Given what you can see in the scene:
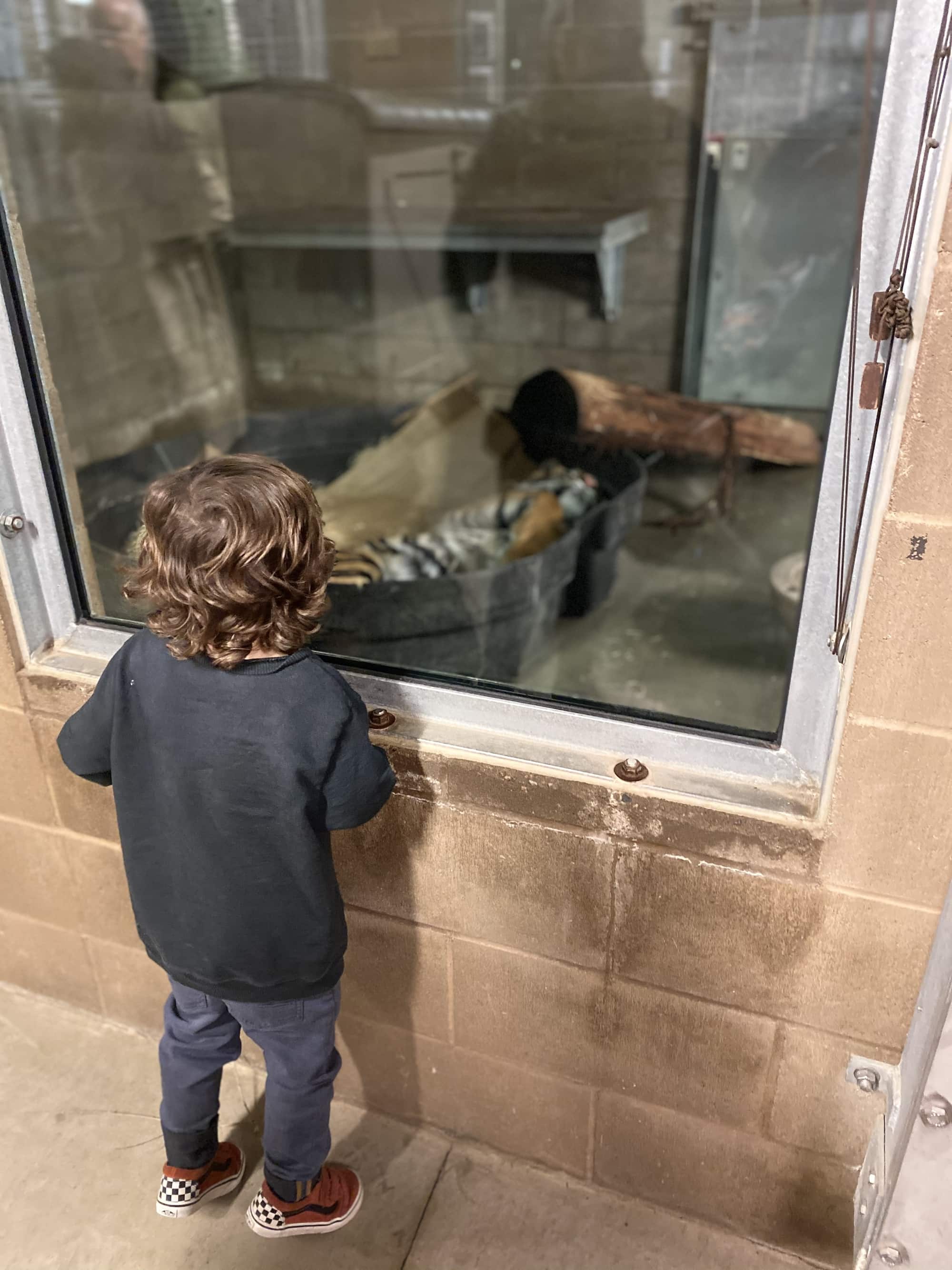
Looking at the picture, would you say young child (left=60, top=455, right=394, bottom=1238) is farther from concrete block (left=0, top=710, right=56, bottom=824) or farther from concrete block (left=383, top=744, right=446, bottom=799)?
concrete block (left=0, top=710, right=56, bottom=824)

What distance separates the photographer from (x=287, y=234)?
144 inches

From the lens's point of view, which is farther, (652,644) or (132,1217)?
(652,644)

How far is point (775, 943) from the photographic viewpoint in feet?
3.11

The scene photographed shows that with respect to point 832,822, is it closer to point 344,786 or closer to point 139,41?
point 344,786

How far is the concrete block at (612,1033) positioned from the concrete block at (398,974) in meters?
0.02

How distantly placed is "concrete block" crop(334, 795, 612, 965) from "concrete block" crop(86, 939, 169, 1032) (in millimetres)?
419

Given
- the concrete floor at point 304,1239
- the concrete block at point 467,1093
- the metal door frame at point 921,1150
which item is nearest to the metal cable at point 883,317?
the metal door frame at point 921,1150

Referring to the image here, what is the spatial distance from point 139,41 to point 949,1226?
3.93 m

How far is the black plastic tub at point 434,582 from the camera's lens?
1.84 m

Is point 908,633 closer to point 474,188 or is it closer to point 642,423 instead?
point 642,423

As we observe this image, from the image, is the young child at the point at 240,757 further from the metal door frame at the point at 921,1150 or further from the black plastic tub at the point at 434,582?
the metal door frame at the point at 921,1150

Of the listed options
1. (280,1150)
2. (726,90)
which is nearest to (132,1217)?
(280,1150)

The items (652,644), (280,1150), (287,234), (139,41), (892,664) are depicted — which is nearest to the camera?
(892,664)

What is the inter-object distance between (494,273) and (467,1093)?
3.62 meters
